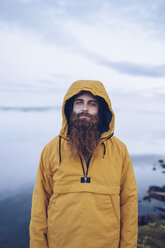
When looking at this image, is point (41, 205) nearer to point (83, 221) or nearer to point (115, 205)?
point (83, 221)

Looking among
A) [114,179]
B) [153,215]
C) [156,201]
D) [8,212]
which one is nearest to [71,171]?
[114,179]

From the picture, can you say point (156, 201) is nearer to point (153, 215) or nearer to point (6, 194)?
point (153, 215)

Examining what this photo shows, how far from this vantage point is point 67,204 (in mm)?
2289

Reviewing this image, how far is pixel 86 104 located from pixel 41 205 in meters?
1.56

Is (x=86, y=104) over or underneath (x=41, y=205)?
over

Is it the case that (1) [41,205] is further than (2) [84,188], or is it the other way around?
(1) [41,205]

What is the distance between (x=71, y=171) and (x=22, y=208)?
11335 mm

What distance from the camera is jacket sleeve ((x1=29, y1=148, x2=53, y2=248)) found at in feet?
8.08

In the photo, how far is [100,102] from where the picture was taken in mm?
3131

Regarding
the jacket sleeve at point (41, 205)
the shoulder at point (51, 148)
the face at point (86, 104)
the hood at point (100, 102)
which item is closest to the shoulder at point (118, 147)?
the hood at point (100, 102)

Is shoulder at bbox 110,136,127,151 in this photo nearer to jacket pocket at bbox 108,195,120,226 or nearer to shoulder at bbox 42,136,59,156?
jacket pocket at bbox 108,195,120,226

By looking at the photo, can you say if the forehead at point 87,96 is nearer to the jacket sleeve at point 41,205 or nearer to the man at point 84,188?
the man at point 84,188

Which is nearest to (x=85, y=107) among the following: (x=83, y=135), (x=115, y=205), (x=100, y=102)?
(x=83, y=135)

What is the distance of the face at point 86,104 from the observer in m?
2.70
